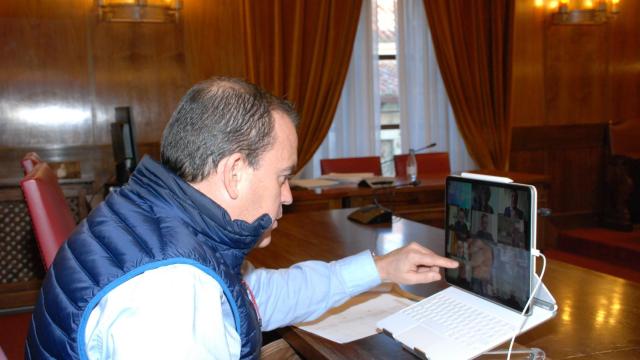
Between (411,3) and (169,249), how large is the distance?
5.13m

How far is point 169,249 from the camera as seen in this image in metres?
0.86

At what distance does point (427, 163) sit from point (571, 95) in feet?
8.02

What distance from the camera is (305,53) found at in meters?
5.25

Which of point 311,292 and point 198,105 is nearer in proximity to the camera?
point 198,105

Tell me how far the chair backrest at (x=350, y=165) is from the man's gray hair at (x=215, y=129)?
3.27 m

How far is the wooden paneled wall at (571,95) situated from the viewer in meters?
5.98

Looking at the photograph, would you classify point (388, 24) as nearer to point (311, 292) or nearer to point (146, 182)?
point (311, 292)

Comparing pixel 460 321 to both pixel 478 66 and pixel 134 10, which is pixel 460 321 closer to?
pixel 134 10

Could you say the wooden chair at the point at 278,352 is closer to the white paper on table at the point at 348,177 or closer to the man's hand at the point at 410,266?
the man's hand at the point at 410,266

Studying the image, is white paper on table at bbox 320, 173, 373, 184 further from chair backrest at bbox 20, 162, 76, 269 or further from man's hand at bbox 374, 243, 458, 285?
chair backrest at bbox 20, 162, 76, 269

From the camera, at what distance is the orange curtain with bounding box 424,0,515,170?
5.57 m

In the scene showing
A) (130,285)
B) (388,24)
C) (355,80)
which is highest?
(388,24)

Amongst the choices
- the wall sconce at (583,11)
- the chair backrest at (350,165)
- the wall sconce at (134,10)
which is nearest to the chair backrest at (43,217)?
the chair backrest at (350,165)

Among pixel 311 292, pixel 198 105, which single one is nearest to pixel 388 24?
pixel 311 292
